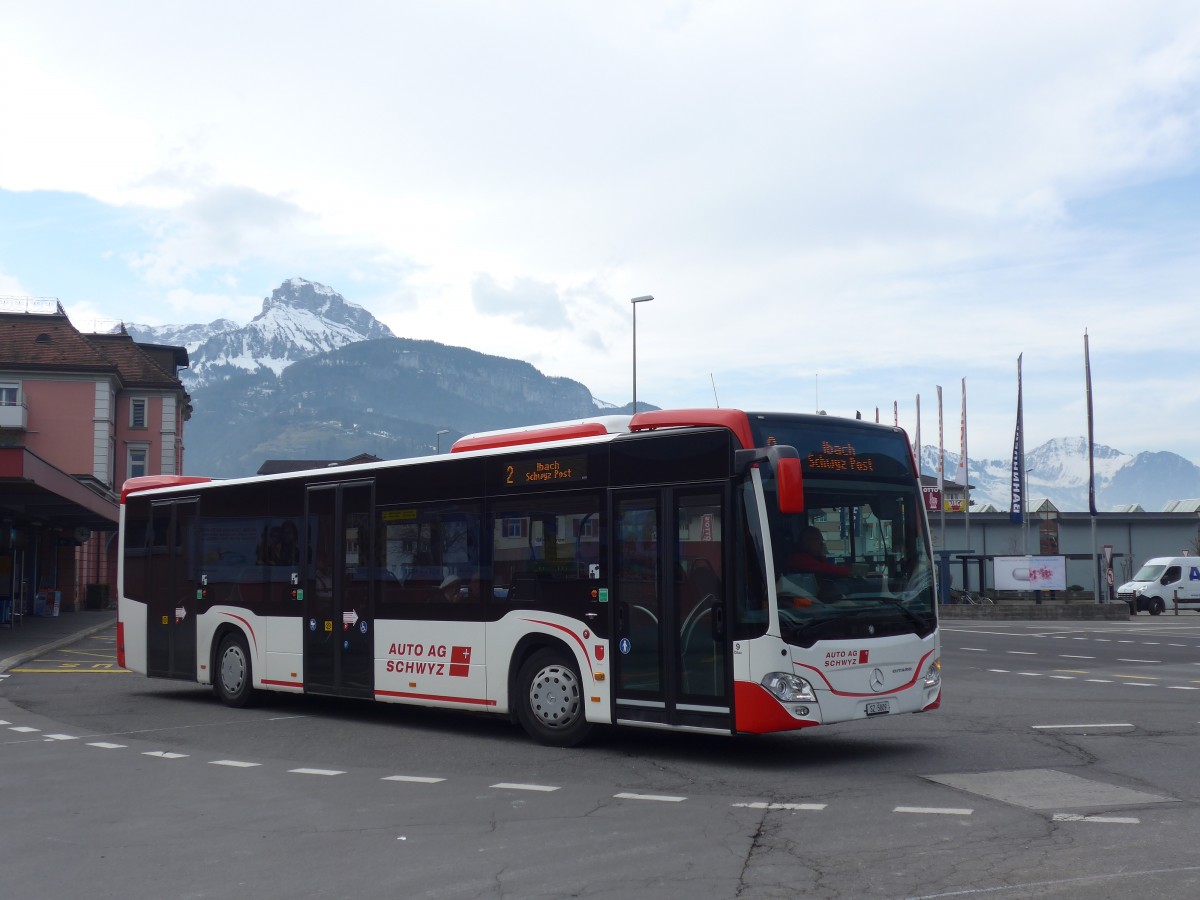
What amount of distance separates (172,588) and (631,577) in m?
8.41

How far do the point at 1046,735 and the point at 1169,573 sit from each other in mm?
44448

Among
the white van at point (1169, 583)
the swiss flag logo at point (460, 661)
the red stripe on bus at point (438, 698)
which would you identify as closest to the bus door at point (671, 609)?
the red stripe on bus at point (438, 698)

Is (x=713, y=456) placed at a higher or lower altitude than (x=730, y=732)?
higher

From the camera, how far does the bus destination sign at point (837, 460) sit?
1102cm

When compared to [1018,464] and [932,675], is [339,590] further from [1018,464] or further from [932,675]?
[1018,464]

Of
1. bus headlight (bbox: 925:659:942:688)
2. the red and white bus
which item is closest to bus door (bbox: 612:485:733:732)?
the red and white bus

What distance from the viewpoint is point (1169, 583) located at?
5275 cm

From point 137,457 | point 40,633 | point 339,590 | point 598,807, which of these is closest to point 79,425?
point 137,457

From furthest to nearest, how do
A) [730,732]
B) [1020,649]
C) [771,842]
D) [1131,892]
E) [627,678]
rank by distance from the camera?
1. [1020,649]
2. [627,678]
3. [730,732]
4. [771,842]
5. [1131,892]

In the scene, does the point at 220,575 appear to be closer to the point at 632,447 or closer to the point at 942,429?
the point at 632,447

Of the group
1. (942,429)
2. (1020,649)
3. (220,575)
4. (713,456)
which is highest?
(942,429)

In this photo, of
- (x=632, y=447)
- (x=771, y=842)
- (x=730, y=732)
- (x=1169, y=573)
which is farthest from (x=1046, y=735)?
(x=1169, y=573)

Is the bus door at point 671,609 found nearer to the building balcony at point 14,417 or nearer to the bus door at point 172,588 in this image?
the bus door at point 172,588

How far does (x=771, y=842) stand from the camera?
25.4 ft
